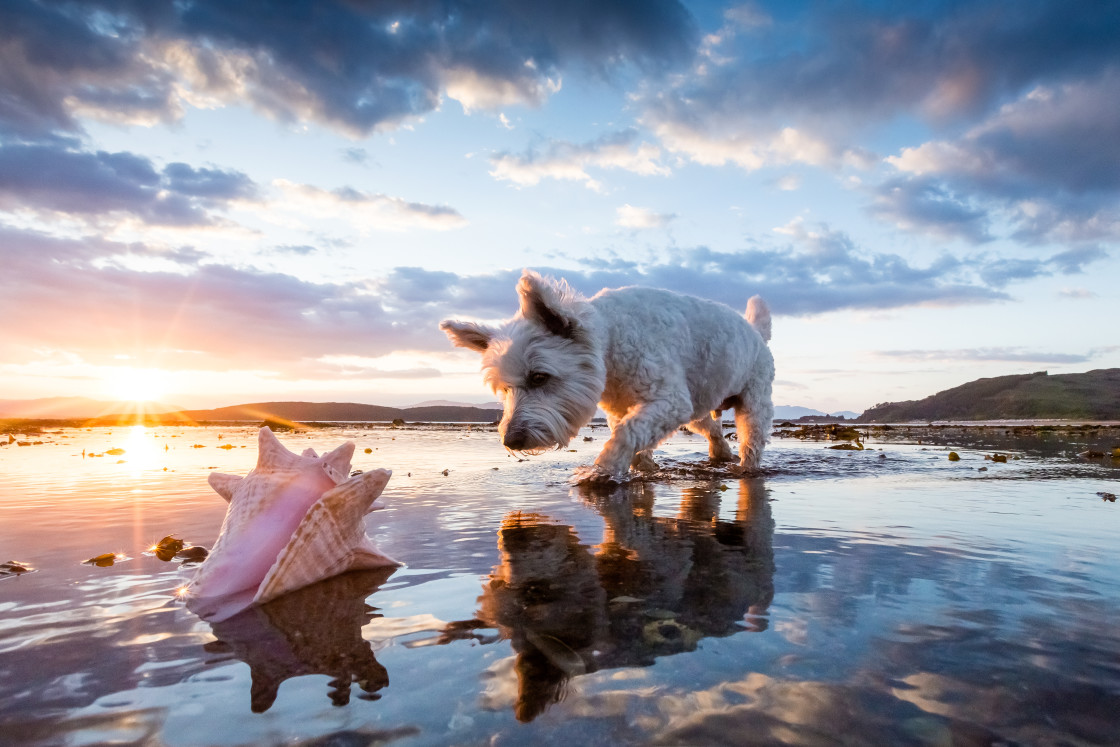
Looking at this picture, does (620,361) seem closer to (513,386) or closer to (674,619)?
(513,386)

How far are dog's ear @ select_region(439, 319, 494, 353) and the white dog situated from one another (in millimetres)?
13

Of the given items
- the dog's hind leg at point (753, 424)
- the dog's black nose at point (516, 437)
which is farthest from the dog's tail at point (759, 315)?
the dog's black nose at point (516, 437)

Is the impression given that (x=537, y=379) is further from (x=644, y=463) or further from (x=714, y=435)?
(x=714, y=435)

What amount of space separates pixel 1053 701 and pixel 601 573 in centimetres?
167

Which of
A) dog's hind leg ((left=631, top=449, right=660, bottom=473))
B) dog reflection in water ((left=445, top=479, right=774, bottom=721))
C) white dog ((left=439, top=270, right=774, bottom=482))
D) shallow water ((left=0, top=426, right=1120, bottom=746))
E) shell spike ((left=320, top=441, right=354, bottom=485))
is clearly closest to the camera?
shallow water ((left=0, top=426, right=1120, bottom=746))

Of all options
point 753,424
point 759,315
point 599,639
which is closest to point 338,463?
point 599,639

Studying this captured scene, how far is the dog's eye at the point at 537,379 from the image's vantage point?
238 inches

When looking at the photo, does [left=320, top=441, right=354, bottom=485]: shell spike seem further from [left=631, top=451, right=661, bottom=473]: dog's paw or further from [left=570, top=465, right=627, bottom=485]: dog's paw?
[left=631, top=451, right=661, bottom=473]: dog's paw

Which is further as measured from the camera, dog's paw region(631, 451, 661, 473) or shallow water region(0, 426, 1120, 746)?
dog's paw region(631, 451, 661, 473)

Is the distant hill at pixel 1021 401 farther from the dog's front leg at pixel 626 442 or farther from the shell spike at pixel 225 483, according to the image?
the shell spike at pixel 225 483

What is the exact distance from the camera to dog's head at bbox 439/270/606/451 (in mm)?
5844

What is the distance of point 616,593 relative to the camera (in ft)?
8.00

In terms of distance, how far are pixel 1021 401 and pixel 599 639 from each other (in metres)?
64.7

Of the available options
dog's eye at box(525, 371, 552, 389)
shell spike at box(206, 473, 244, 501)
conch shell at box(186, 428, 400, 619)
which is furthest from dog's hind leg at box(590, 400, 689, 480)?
shell spike at box(206, 473, 244, 501)
